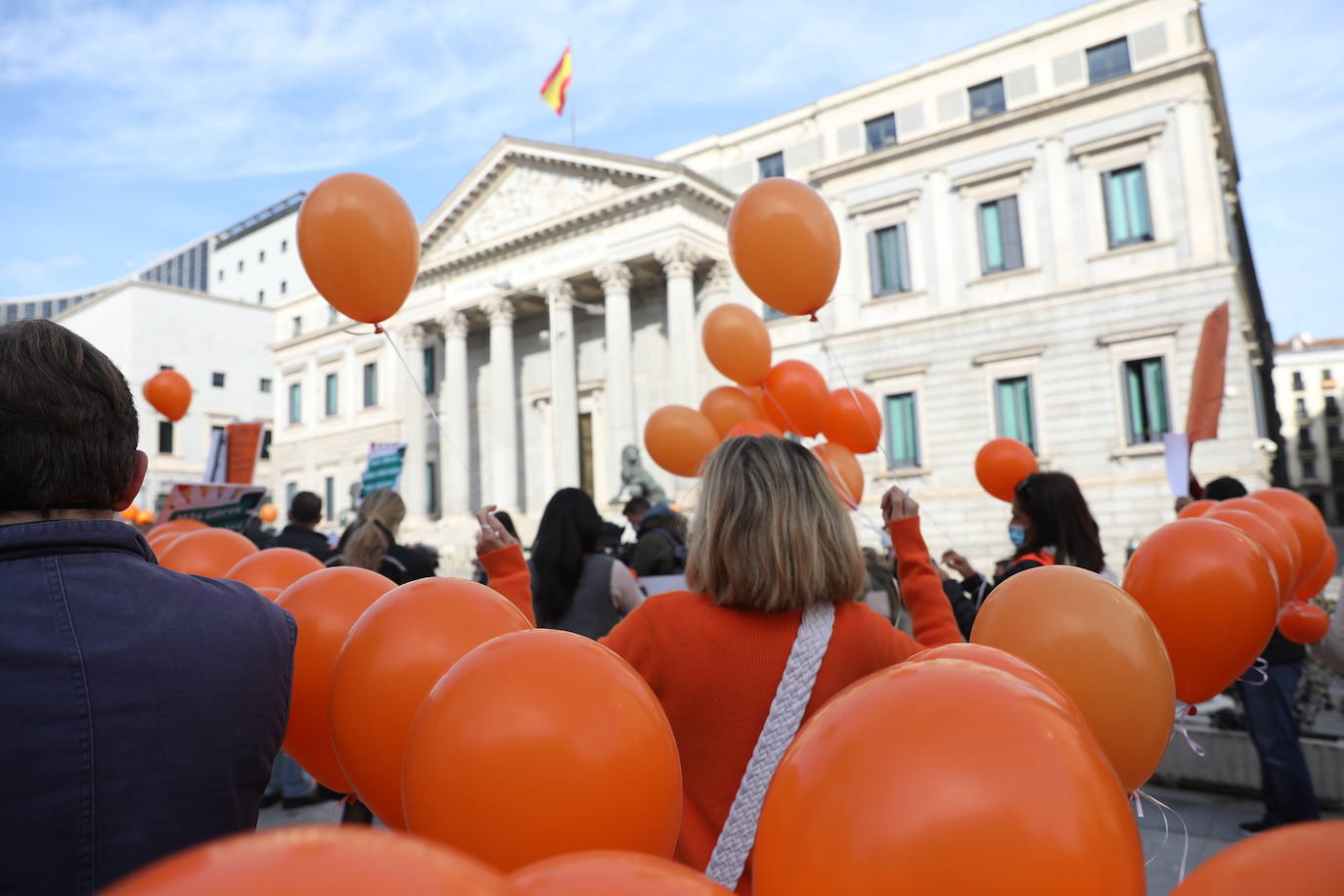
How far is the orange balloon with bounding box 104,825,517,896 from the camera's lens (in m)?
0.58

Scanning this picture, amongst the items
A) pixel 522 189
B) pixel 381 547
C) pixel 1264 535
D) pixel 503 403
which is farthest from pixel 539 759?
pixel 522 189

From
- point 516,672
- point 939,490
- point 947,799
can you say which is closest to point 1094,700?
point 947,799

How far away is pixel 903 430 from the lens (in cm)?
2162

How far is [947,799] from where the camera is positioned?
0.96 metres

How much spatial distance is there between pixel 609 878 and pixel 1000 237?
22333 millimetres

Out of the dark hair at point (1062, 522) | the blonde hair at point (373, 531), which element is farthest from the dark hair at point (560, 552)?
the dark hair at point (1062, 522)

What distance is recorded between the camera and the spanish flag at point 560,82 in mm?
26578

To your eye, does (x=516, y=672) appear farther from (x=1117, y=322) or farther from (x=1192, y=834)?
(x=1117, y=322)

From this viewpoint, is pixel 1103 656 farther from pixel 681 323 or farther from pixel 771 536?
pixel 681 323

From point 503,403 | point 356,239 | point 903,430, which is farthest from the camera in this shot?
point 503,403

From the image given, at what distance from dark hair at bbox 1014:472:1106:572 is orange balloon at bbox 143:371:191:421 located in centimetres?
843

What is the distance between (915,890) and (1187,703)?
2630 mm

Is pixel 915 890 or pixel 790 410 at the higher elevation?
pixel 790 410

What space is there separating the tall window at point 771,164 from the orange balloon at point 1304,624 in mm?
22336
